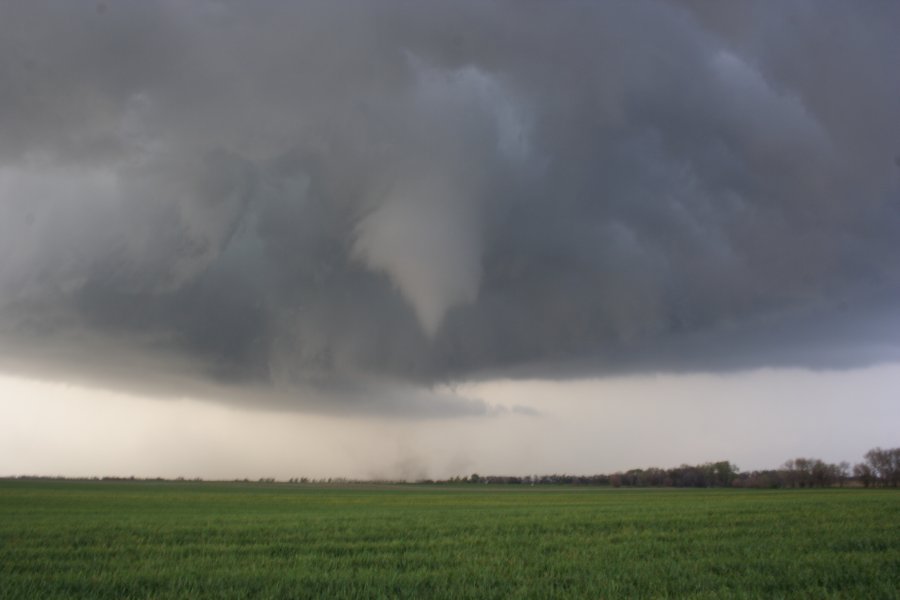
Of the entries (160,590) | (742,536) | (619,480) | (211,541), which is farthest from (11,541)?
(619,480)

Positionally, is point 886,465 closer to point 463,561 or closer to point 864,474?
point 864,474

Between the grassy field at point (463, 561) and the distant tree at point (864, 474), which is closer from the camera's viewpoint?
the grassy field at point (463, 561)

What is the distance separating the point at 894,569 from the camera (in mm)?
15742

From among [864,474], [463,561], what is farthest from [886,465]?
[463,561]

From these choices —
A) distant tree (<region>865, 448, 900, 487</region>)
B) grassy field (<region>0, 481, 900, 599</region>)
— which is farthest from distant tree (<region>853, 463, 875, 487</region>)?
grassy field (<region>0, 481, 900, 599</region>)

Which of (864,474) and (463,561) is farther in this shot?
(864,474)

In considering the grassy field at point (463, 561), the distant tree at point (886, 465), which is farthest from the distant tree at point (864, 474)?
the grassy field at point (463, 561)

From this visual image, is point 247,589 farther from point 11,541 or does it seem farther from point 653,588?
point 11,541

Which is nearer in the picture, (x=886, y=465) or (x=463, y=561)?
(x=463, y=561)

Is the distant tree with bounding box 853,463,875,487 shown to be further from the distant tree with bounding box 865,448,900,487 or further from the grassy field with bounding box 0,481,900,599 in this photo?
the grassy field with bounding box 0,481,900,599

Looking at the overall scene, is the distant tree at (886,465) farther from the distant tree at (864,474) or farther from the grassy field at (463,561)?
the grassy field at (463,561)

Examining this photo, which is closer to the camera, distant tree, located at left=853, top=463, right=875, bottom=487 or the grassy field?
the grassy field

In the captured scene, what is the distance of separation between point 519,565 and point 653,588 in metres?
3.81

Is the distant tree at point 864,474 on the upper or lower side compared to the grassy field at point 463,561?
lower
